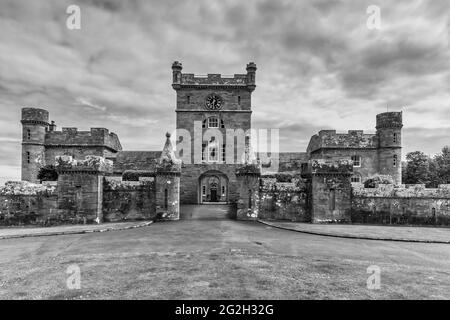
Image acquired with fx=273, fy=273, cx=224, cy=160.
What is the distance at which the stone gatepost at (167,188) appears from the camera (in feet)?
49.4

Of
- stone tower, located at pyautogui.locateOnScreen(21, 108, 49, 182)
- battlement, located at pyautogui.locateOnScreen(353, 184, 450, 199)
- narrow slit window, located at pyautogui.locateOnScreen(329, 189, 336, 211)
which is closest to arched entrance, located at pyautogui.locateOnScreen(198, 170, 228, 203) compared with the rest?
stone tower, located at pyautogui.locateOnScreen(21, 108, 49, 182)

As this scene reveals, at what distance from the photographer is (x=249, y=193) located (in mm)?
15609

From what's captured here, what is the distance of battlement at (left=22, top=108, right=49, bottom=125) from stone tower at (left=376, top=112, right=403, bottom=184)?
147 feet

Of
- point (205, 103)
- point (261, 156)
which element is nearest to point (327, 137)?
point (261, 156)

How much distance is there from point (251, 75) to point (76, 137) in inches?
983

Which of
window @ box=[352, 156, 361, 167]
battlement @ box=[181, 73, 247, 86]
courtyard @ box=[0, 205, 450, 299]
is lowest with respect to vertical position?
courtyard @ box=[0, 205, 450, 299]

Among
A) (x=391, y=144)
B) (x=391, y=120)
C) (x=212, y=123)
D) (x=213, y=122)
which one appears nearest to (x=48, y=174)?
(x=212, y=123)

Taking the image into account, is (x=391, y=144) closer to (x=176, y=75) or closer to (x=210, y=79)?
(x=210, y=79)

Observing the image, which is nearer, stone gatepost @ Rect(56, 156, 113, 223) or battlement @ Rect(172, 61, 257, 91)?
stone gatepost @ Rect(56, 156, 113, 223)

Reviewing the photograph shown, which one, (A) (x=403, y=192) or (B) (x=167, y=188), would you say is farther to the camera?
(A) (x=403, y=192)

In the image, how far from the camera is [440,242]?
1012cm

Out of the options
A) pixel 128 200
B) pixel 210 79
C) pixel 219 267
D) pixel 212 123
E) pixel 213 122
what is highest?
pixel 210 79

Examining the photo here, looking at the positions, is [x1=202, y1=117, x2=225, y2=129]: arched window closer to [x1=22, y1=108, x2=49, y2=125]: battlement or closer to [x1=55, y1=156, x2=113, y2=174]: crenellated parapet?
[x1=55, y1=156, x2=113, y2=174]: crenellated parapet

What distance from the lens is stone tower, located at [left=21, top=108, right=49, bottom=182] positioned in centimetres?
3566
